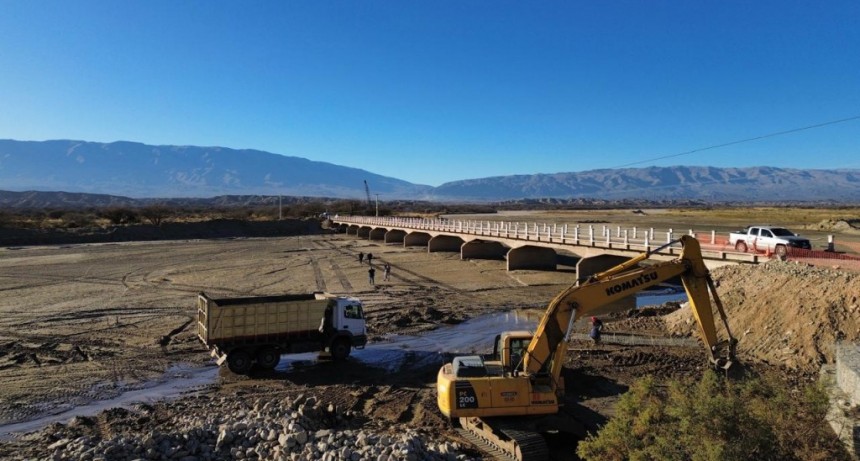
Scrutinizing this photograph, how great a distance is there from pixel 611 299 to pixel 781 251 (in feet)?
56.4

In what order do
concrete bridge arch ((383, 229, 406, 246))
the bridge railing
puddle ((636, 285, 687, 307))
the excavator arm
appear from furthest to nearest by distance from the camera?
concrete bridge arch ((383, 229, 406, 246)) < puddle ((636, 285, 687, 307)) < the bridge railing < the excavator arm

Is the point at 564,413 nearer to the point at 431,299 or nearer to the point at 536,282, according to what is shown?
the point at 431,299

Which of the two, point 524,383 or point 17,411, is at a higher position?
point 524,383

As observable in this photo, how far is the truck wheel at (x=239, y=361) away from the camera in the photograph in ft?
58.0

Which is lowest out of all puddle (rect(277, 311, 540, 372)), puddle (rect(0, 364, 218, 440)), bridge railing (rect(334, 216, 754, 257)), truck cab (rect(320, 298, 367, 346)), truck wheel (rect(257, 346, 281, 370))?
puddle (rect(0, 364, 218, 440))

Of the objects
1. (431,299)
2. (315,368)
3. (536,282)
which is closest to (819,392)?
(315,368)

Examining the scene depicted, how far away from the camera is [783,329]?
17797 mm

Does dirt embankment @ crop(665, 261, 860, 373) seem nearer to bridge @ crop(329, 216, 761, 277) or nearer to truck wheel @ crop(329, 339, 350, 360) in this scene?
bridge @ crop(329, 216, 761, 277)

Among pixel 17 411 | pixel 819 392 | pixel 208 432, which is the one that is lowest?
pixel 17 411

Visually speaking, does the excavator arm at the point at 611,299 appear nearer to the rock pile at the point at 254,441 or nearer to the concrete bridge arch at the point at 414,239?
the rock pile at the point at 254,441

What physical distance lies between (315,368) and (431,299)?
13354 millimetres

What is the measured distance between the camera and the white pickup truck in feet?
83.1

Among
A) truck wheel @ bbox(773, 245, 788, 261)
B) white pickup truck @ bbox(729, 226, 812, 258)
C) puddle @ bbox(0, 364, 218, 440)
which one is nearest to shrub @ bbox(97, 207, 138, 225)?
puddle @ bbox(0, 364, 218, 440)

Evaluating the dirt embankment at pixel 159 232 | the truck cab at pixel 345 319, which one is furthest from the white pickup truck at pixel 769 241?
the dirt embankment at pixel 159 232
